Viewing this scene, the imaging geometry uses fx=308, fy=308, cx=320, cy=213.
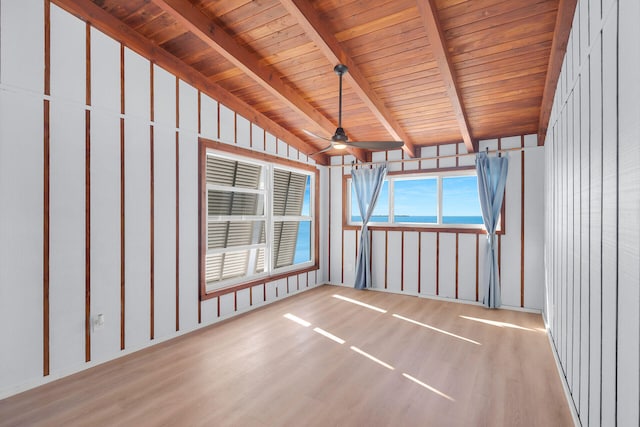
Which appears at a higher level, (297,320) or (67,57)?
(67,57)

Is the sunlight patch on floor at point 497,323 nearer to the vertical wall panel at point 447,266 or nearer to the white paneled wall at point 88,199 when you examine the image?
the vertical wall panel at point 447,266

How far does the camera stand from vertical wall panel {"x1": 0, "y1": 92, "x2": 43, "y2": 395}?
2.28m

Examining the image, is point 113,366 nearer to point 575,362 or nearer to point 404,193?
point 575,362

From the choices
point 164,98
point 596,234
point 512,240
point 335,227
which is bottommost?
point 512,240

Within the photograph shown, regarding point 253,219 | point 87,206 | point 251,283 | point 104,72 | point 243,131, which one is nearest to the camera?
point 87,206

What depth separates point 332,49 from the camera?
9.52 ft

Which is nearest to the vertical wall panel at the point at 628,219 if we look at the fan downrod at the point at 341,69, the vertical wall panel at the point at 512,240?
the fan downrod at the point at 341,69

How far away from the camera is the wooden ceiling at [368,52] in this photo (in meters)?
2.58

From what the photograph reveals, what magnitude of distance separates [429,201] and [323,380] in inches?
139

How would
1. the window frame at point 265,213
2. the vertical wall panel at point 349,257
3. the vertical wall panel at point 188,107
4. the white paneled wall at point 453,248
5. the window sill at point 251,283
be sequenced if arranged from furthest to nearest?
the vertical wall panel at point 349,257 < the white paneled wall at point 453,248 < the window sill at point 251,283 < the window frame at point 265,213 < the vertical wall panel at point 188,107

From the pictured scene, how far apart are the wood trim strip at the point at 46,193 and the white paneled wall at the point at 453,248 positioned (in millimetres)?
4218

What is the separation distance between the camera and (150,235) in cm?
319

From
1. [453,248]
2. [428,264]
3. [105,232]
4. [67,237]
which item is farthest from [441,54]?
[67,237]

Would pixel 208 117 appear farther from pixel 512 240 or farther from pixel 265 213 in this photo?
pixel 512 240
